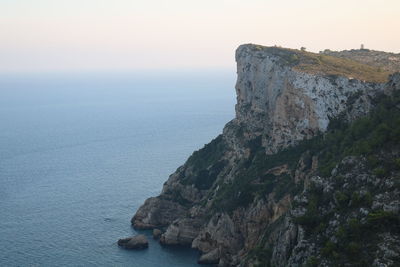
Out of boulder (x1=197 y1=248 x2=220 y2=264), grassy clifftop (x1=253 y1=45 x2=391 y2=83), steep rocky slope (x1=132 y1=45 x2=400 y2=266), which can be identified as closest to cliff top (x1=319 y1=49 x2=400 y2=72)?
grassy clifftop (x1=253 y1=45 x2=391 y2=83)

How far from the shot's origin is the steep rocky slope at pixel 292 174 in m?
38.2

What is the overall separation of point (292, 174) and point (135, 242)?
2054 cm

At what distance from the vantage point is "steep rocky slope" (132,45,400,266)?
38.2 meters

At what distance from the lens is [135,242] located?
69375 millimetres

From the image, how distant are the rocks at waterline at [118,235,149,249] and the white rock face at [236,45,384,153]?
17.7 m

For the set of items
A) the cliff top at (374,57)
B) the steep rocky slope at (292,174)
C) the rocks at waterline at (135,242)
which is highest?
the cliff top at (374,57)

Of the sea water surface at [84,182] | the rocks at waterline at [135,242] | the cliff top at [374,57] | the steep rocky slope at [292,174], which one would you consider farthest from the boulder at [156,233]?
the cliff top at [374,57]

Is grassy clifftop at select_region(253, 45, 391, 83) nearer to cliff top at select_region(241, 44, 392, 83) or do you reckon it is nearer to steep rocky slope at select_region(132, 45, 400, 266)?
cliff top at select_region(241, 44, 392, 83)

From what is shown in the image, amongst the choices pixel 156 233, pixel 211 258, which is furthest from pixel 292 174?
pixel 156 233

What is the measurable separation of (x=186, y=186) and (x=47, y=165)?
138 feet

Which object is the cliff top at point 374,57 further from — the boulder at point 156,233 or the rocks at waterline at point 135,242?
the rocks at waterline at point 135,242

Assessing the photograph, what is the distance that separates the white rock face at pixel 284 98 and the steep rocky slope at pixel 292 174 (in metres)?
0.12

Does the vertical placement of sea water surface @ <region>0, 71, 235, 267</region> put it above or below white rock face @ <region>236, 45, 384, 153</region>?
below

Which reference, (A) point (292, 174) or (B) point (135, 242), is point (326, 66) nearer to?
(A) point (292, 174)
